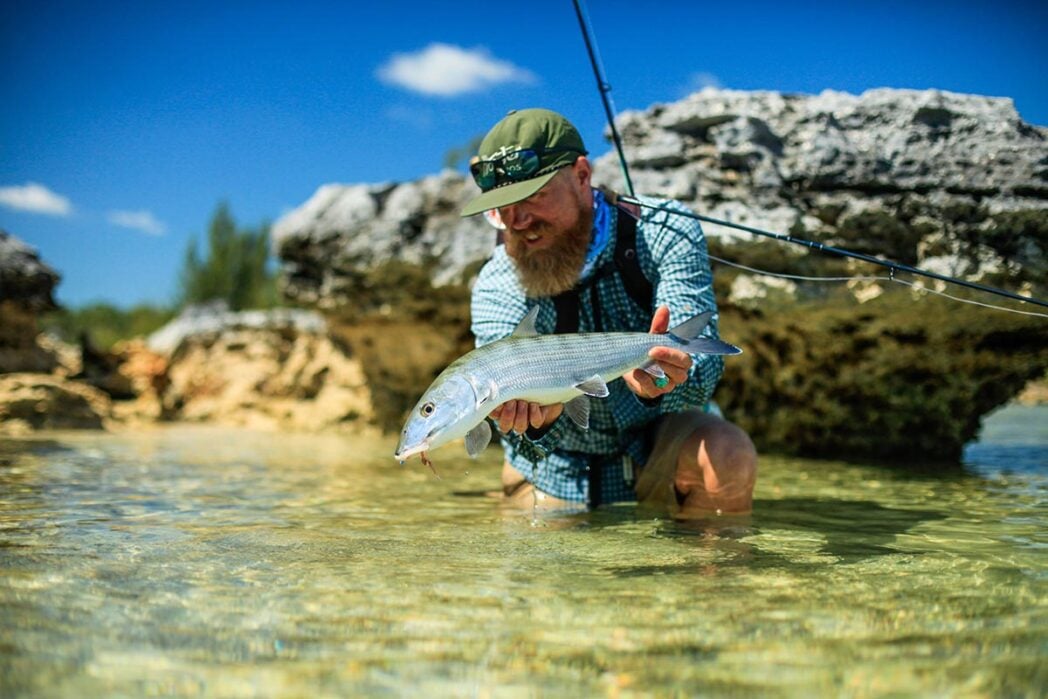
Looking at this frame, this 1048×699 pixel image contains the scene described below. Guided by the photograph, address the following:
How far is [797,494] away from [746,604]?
2.93m

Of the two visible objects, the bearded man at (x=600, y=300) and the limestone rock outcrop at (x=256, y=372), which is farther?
the limestone rock outcrop at (x=256, y=372)

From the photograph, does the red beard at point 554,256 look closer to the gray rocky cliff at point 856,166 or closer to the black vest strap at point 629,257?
the black vest strap at point 629,257

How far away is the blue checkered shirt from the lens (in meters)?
4.33

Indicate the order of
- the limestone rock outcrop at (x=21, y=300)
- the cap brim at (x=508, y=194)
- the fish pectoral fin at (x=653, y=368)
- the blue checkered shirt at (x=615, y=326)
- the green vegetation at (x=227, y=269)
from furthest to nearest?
the green vegetation at (x=227, y=269) → the limestone rock outcrop at (x=21, y=300) → the blue checkered shirt at (x=615, y=326) → the cap brim at (x=508, y=194) → the fish pectoral fin at (x=653, y=368)

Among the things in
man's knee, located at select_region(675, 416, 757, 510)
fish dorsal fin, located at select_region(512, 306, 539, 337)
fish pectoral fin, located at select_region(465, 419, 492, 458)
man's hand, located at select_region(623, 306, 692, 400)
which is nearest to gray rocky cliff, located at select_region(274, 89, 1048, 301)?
man's knee, located at select_region(675, 416, 757, 510)

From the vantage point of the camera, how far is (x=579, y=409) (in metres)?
3.80

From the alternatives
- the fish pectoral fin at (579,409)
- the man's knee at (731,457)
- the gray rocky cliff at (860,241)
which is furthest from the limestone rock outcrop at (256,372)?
the fish pectoral fin at (579,409)

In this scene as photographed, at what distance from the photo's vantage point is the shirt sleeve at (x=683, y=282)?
424cm

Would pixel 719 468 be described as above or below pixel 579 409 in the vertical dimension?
below

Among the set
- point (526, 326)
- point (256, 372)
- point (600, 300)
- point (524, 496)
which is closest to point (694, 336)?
point (526, 326)

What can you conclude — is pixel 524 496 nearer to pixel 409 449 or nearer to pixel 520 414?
pixel 520 414

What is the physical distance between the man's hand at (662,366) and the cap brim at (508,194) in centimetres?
87

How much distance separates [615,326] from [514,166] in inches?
39.0

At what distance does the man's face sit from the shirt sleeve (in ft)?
1.15
